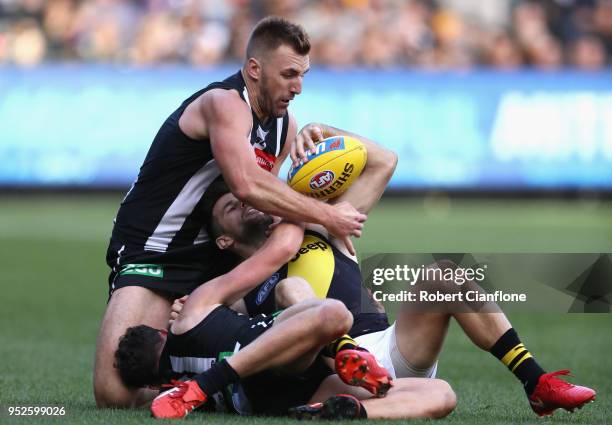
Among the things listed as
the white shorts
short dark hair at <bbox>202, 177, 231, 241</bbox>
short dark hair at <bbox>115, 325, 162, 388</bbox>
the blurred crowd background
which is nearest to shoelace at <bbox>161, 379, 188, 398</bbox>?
short dark hair at <bbox>115, 325, 162, 388</bbox>

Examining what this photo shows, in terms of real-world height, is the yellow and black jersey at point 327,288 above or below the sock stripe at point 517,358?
above

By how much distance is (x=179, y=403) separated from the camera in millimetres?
5395

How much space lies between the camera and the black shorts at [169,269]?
22.7ft

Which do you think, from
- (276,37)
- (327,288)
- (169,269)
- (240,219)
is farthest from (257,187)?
(169,269)

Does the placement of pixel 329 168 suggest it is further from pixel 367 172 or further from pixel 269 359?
pixel 269 359

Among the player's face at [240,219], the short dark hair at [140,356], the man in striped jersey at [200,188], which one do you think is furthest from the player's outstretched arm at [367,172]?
the short dark hair at [140,356]

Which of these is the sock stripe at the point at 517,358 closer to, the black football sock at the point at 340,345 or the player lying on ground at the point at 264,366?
the player lying on ground at the point at 264,366

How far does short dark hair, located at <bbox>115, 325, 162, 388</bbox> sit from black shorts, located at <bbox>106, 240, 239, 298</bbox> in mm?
830

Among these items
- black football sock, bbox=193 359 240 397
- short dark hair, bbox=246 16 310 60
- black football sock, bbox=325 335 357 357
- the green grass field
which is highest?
short dark hair, bbox=246 16 310 60

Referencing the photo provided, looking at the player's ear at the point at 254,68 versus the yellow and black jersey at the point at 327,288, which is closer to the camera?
the yellow and black jersey at the point at 327,288

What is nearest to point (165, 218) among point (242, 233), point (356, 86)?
point (242, 233)

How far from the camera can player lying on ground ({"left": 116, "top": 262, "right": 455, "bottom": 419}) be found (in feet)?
17.7

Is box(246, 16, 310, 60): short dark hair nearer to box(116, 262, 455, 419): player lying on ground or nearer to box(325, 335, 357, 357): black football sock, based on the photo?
box(116, 262, 455, 419): player lying on ground

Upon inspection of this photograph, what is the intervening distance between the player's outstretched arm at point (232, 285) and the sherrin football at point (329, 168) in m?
0.66
